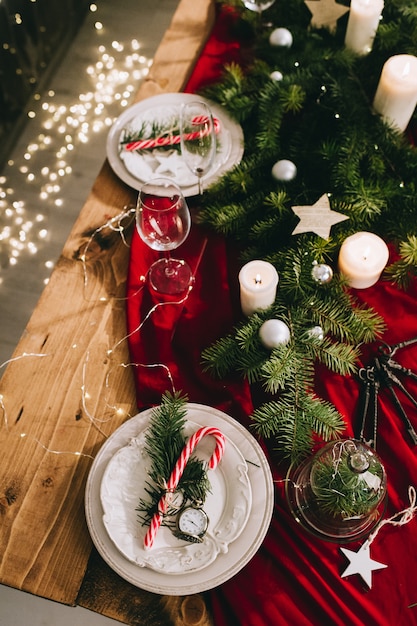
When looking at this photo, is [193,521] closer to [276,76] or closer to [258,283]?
[258,283]

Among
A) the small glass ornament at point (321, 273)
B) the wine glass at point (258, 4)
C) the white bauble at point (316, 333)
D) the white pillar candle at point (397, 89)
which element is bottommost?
the white bauble at point (316, 333)

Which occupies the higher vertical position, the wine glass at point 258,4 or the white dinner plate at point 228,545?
the wine glass at point 258,4

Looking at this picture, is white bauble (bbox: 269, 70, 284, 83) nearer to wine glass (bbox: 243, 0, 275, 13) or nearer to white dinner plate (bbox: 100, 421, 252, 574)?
wine glass (bbox: 243, 0, 275, 13)

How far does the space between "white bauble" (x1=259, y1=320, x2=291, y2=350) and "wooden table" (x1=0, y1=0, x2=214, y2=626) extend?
0.90 ft

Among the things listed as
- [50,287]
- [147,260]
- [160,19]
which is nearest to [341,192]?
[147,260]

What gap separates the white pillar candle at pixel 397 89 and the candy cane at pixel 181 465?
2.70 ft

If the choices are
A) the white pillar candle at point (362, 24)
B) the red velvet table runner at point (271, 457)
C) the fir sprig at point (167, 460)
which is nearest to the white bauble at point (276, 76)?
the white pillar candle at point (362, 24)

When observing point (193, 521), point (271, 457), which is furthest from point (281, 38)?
point (193, 521)

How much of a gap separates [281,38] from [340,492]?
109 centimetres

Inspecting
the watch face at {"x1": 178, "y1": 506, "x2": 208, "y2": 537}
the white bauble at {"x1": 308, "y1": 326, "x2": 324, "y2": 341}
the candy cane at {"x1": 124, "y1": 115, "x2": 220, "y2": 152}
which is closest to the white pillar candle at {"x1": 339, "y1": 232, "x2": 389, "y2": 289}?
the white bauble at {"x1": 308, "y1": 326, "x2": 324, "y2": 341}

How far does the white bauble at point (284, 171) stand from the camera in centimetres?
127

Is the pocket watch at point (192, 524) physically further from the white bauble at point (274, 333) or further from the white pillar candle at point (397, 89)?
the white pillar candle at point (397, 89)

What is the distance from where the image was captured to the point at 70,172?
2105mm

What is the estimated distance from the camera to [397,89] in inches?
50.8
